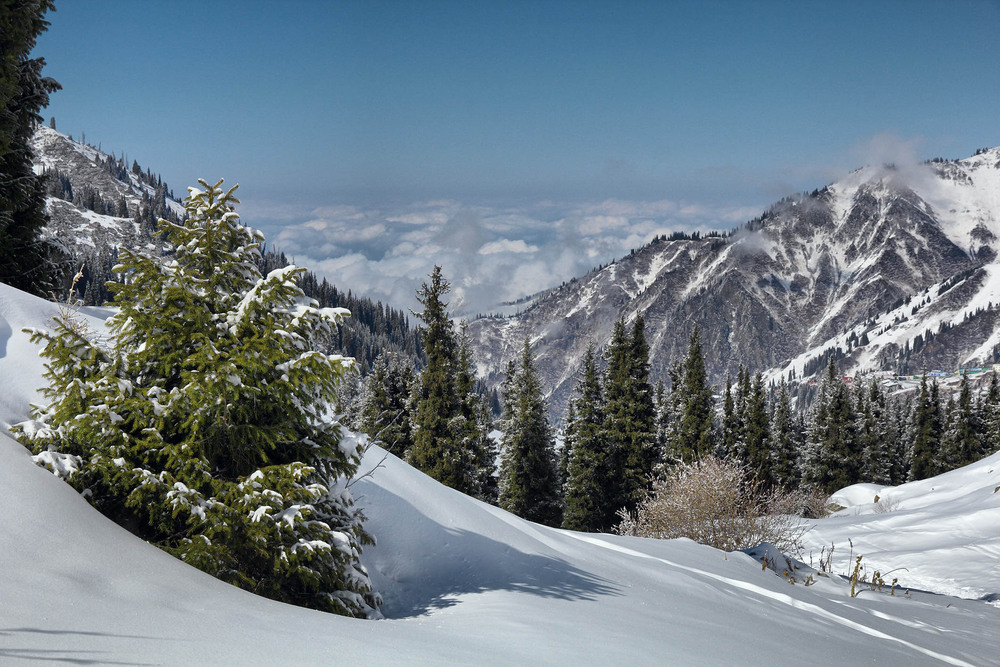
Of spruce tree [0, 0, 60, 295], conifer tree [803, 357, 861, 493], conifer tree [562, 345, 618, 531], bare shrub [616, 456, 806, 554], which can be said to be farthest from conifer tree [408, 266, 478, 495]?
conifer tree [803, 357, 861, 493]

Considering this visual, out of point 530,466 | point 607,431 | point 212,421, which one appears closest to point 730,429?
point 607,431

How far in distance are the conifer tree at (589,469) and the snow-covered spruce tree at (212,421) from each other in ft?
95.9

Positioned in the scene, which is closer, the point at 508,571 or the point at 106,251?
the point at 508,571

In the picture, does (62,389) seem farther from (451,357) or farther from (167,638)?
(451,357)

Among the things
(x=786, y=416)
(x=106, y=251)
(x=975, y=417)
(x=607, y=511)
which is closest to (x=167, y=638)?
(x=607, y=511)

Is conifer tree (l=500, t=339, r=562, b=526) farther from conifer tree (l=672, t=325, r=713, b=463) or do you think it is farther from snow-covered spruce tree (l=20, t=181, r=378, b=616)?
snow-covered spruce tree (l=20, t=181, r=378, b=616)

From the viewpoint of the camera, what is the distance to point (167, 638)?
173 inches

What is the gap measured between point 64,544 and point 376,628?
115 inches

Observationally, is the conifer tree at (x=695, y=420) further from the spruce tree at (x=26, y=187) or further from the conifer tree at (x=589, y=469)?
the spruce tree at (x=26, y=187)

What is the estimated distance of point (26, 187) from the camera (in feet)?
55.0

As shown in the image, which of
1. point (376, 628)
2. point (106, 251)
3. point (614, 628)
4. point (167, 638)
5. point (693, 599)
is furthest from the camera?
point (106, 251)

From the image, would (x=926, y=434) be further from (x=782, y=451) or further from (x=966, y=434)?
(x=782, y=451)

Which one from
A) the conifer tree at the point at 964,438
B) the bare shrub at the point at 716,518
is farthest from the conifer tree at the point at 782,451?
the bare shrub at the point at 716,518

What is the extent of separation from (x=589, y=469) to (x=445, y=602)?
28.5 metres
